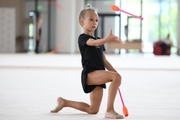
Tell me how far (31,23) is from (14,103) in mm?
24020

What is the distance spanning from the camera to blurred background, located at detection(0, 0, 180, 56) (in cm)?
2578

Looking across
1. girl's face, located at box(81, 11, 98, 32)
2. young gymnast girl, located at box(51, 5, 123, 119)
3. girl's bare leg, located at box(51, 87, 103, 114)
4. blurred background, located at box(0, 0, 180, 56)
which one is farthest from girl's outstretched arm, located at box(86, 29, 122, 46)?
blurred background, located at box(0, 0, 180, 56)

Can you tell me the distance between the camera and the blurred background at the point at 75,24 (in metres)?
25.8

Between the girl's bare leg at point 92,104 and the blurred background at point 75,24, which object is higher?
the blurred background at point 75,24

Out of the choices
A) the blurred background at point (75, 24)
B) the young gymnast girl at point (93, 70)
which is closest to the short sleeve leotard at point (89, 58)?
the young gymnast girl at point (93, 70)

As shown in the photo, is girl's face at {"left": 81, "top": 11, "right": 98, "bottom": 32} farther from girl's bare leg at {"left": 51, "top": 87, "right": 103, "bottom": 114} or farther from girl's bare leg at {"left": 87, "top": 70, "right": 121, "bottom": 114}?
girl's bare leg at {"left": 51, "top": 87, "right": 103, "bottom": 114}

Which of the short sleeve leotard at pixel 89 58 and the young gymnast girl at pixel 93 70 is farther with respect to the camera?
the short sleeve leotard at pixel 89 58

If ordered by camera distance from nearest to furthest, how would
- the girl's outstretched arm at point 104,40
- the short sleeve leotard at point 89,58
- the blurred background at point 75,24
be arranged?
the girl's outstretched arm at point 104,40 < the short sleeve leotard at point 89,58 < the blurred background at point 75,24

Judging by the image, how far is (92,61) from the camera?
2.89 meters

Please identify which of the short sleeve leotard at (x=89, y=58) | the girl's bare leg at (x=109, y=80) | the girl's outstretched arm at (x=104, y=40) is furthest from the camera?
the short sleeve leotard at (x=89, y=58)

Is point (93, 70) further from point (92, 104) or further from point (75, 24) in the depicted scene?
point (75, 24)

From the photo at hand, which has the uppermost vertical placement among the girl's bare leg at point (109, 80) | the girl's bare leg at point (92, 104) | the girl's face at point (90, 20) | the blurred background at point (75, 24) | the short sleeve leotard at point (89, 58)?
the blurred background at point (75, 24)

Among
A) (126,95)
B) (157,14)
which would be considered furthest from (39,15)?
(126,95)

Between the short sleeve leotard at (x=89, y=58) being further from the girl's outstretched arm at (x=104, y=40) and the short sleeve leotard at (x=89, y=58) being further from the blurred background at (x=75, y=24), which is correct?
the blurred background at (x=75, y=24)
